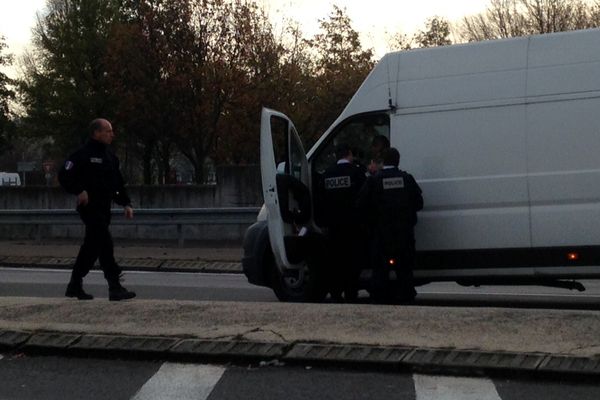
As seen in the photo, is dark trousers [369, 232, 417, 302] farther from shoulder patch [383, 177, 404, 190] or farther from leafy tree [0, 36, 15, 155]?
leafy tree [0, 36, 15, 155]

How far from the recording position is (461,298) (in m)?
12.0

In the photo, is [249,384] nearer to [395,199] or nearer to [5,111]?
[395,199]

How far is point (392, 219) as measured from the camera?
9.97m

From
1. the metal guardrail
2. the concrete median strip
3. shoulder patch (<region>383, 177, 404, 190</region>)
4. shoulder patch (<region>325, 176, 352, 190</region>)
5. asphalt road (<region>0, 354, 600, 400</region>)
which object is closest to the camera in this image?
asphalt road (<region>0, 354, 600, 400</region>)

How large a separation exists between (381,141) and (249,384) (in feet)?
15.0

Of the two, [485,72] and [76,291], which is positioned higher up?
[485,72]

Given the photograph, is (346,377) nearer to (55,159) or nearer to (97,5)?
(97,5)

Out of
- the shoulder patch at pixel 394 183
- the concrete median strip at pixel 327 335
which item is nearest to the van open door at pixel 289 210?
the shoulder patch at pixel 394 183

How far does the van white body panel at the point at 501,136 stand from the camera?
31.2 ft

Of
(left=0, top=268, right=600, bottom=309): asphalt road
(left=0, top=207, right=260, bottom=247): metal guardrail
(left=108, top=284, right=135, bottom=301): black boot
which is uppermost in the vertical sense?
(left=0, top=207, right=260, bottom=247): metal guardrail

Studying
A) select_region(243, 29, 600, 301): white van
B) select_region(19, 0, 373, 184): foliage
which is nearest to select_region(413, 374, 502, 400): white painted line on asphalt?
select_region(243, 29, 600, 301): white van

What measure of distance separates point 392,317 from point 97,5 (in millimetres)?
47448

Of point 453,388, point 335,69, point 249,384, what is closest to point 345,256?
point 249,384

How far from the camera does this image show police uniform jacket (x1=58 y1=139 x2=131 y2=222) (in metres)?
9.33
